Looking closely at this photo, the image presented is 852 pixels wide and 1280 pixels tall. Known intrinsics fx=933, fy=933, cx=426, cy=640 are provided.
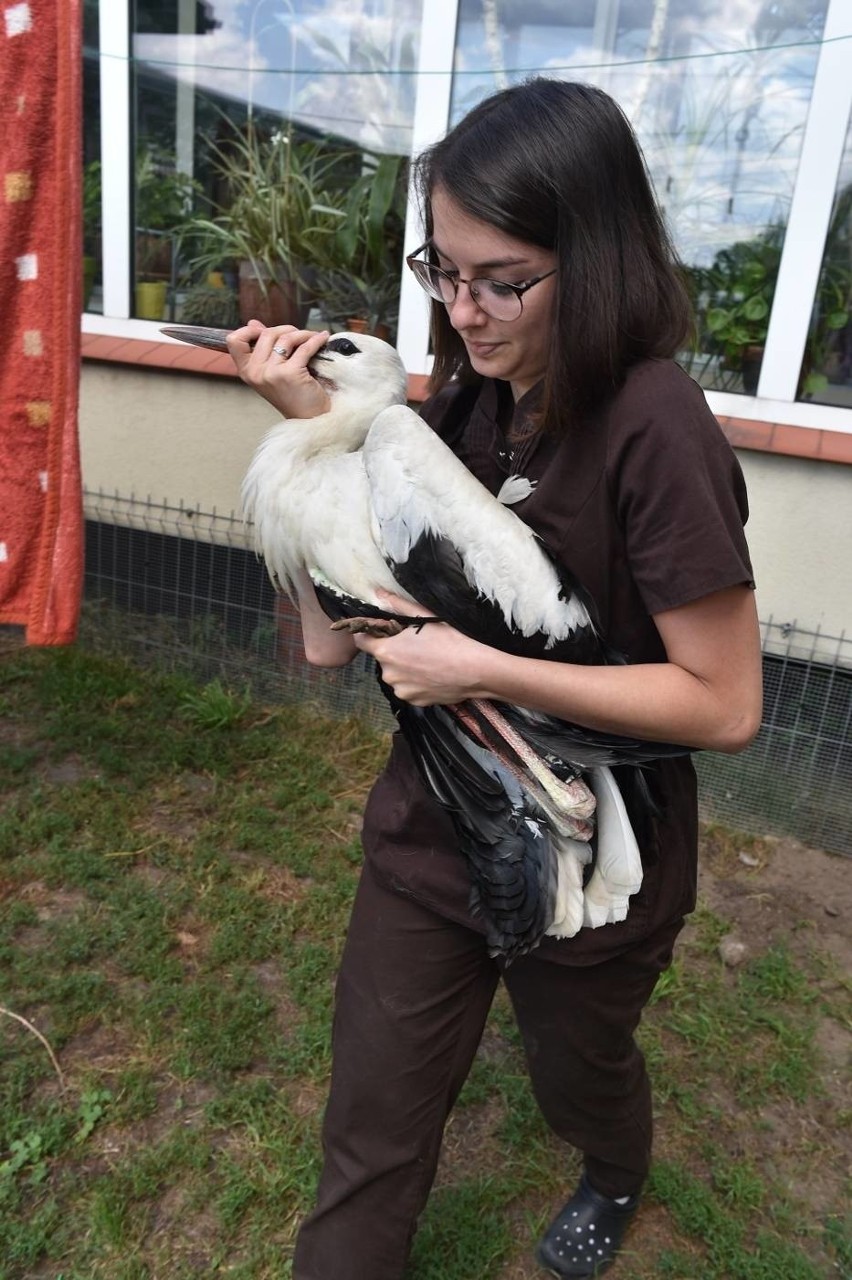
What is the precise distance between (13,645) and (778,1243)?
162 inches

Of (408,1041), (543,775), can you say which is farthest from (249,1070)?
(543,775)

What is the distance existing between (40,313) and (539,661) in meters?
2.18

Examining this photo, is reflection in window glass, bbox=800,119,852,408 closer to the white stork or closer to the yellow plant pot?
the white stork

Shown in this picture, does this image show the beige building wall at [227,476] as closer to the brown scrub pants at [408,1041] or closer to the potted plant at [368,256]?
the potted plant at [368,256]

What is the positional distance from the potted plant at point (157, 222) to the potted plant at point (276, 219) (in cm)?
26

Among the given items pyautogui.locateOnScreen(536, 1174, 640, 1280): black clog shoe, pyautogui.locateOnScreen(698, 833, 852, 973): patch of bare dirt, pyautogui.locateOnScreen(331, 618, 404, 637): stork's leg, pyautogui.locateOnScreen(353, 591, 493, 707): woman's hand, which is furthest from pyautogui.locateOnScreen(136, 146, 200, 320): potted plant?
pyautogui.locateOnScreen(536, 1174, 640, 1280): black clog shoe

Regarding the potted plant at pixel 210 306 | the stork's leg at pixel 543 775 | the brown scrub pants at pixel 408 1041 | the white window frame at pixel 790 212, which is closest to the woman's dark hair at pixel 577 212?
the stork's leg at pixel 543 775

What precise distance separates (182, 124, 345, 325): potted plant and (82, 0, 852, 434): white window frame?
18.0 inches

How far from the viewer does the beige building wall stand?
3785 millimetres

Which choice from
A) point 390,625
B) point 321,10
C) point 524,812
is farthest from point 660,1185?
point 321,10

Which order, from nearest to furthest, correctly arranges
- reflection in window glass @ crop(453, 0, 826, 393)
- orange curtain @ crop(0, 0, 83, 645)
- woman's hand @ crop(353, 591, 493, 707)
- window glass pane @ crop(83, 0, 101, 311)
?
woman's hand @ crop(353, 591, 493, 707)
orange curtain @ crop(0, 0, 83, 645)
reflection in window glass @ crop(453, 0, 826, 393)
window glass pane @ crop(83, 0, 101, 311)

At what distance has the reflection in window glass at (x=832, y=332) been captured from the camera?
3861 millimetres

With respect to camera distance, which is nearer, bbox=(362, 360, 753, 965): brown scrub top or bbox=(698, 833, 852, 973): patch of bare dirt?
bbox=(362, 360, 753, 965): brown scrub top

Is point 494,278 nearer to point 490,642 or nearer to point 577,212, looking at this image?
point 577,212
